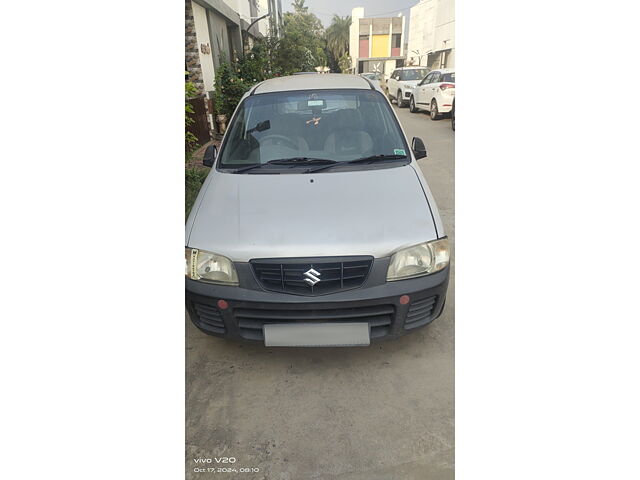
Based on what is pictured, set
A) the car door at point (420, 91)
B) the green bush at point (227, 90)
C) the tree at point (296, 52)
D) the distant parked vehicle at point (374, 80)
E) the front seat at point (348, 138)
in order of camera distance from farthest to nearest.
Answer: the car door at point (420, 91) < the tree at point (296, 52) < the green bush at point (227, 90) < the distant parked vehicle at point (374, 80) < the front seat at point (348, 138)

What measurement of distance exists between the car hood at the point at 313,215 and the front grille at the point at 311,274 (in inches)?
1.5

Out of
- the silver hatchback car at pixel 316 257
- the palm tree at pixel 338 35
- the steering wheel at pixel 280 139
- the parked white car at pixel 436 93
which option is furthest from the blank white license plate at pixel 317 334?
the parked white car at pixel 436 93

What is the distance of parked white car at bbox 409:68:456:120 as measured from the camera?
906 cm

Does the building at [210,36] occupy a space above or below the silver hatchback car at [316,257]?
above

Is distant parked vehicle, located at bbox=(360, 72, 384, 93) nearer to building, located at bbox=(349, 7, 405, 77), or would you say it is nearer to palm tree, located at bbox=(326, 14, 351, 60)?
building, located at bbox=(349, 7, 405, 77)

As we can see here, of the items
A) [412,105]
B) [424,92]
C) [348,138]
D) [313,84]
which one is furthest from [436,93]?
[348,138]

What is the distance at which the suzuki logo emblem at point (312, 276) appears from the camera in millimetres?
1833

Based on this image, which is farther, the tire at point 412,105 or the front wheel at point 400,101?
the front wheel at point 400,101

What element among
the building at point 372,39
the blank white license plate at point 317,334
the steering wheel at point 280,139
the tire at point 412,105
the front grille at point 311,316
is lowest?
the blank white license plate at point 317,334

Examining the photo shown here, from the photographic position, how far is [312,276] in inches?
72.4

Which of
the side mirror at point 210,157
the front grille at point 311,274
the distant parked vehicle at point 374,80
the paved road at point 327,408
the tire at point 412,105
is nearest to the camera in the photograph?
the paved road at point 327,408

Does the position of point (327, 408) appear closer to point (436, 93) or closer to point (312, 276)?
point (312, 276)

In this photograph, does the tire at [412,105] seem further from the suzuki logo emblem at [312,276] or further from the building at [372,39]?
the suzuki logo emblem at [312,276]

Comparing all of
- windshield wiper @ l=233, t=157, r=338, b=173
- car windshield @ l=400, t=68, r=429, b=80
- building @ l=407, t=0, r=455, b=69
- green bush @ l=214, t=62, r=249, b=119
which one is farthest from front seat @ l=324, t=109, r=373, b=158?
car windshield @ l=400, t=68, r=429, b=80
